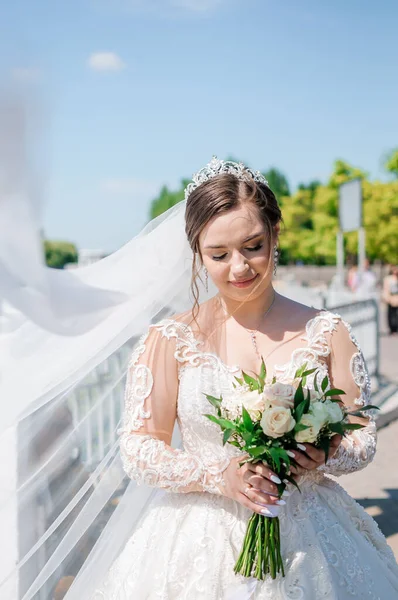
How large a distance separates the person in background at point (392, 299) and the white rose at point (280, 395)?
14077 mm

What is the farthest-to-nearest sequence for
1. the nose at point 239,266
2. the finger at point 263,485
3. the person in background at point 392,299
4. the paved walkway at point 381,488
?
the person in background at point 392,299
the paved walkway at point 381,488
the nose at point 239,266
the finger at point 263,485

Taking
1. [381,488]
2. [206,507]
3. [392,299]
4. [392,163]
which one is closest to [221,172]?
[206,507]

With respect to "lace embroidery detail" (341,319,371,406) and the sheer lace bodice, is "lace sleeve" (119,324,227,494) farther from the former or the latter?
"lace embroidery detail" (341,319,371,406)

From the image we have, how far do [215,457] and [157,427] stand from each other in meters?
0.22

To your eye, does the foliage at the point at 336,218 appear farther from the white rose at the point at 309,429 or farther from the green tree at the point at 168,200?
the white rose at the point at 309,429

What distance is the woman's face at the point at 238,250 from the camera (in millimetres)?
2211

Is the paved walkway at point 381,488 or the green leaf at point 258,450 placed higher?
the green leaf at point 258,450

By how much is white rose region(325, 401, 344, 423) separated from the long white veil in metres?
1.10

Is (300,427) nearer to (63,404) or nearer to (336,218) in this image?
(63,404)

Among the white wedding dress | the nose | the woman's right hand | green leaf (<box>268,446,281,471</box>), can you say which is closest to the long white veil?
the white wedding dress

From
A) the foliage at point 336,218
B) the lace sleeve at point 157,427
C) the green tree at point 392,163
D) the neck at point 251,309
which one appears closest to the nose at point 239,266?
the neck at point 251,309

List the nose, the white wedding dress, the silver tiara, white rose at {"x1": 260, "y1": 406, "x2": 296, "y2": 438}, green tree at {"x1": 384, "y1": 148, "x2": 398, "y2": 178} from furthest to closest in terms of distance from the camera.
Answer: green tree at {"x1": 384, "y1": 148, "x2": 398, "y2": 178}
the silver tiara
the nose
the white wedding dress
white rose at {"x1": 260, "y1": 406, "x2": 296, "y2": 438}

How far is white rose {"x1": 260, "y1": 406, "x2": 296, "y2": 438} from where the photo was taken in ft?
5.79

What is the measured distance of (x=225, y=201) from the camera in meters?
2.26
